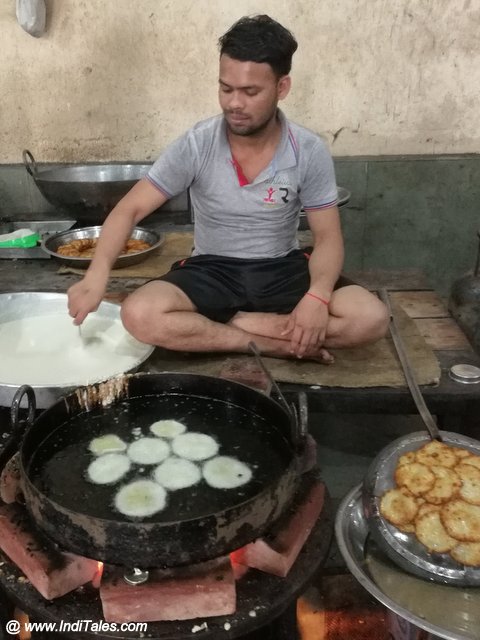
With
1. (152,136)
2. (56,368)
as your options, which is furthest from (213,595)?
(152,136)

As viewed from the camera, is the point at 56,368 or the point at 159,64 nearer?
the point at 56,368

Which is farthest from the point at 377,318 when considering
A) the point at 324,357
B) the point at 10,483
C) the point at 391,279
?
the point at 10,483

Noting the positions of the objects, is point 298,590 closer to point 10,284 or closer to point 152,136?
point 10,284

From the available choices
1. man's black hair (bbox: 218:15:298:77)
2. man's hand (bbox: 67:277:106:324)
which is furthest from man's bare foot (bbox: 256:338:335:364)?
man's black hair (bbox: 218:15:298:77)

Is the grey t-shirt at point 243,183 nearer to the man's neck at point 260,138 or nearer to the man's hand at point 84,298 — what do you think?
the man's neck at point 260,138

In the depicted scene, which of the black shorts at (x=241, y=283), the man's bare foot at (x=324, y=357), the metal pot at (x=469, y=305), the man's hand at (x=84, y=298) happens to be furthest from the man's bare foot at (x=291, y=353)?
the metal pot at (x=469, y=305)

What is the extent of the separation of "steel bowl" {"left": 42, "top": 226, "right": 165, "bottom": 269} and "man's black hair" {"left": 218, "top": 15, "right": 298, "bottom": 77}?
118 cm

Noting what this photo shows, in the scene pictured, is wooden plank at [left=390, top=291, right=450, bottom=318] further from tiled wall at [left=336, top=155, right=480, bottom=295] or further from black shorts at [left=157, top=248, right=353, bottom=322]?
tiled wall at [left=336, top=155, right=480, bottom=295]

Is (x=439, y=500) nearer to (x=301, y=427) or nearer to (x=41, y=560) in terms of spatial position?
(x=301, y=427)

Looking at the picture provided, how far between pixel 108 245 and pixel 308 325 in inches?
31.1

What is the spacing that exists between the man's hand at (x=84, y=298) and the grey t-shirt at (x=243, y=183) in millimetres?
535

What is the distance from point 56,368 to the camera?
205cm

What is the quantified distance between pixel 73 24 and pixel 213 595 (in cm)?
340

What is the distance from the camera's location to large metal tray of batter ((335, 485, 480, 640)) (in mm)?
1374
